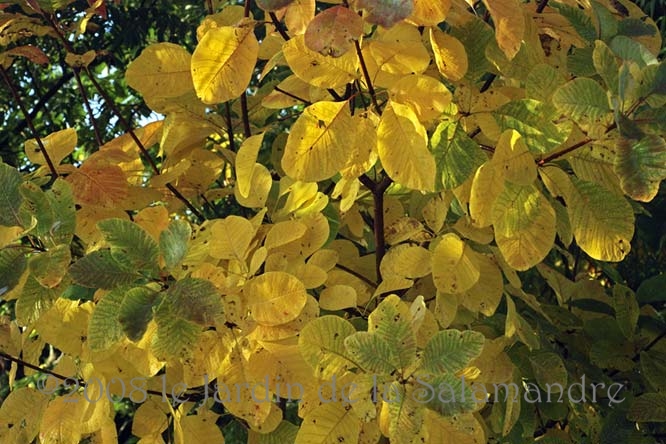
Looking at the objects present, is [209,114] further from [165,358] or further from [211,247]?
[165,358]

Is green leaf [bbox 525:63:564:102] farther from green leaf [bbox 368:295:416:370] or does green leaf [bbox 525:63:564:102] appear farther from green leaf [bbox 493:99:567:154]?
green leaf [bbox 368:295:416:370]

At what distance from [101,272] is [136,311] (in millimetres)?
61

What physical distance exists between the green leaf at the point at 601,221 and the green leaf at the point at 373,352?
21 cm

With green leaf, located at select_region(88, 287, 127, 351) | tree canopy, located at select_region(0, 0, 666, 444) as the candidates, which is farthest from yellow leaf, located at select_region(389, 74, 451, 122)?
green leaf, located at select_region(88, 287, 127, 351)

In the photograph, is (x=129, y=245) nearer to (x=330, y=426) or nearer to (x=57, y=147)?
(x=330, y=426)

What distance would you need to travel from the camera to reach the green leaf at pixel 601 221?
84 cm

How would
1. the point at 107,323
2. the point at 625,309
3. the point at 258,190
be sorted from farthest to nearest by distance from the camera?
the point at 625,309
the point at 258,190
the point at 107,323

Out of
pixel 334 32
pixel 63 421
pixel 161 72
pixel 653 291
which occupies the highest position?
pixel 334 32

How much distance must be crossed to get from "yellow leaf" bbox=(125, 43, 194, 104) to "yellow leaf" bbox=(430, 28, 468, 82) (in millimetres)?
287

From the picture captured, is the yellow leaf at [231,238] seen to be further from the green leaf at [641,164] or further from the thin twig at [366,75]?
the green leaf at [641,164]

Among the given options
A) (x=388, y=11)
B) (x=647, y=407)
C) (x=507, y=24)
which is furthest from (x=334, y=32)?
(x=647, y=407)

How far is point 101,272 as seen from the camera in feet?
2.65

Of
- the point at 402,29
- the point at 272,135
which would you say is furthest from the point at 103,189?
the point at 272,135

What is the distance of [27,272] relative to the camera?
2.97 ft
